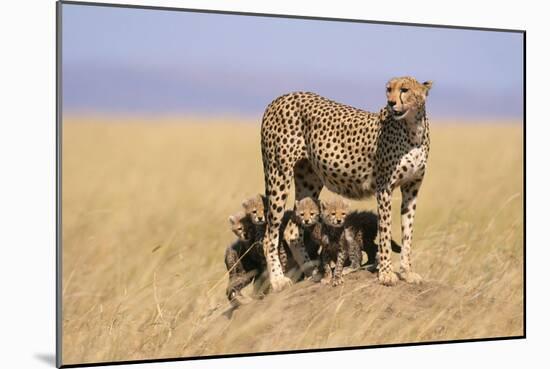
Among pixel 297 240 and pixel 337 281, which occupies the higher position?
pixel 297 240

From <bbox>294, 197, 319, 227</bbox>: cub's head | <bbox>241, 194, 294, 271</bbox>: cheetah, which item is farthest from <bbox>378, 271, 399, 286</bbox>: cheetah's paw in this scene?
<bbox>241, 194, 294, 271</bbox>: cheetah

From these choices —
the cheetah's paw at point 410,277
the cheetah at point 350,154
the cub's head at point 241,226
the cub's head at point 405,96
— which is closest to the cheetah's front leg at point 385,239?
the cheetah at point 350,154

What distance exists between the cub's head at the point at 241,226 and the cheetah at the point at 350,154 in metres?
0.13

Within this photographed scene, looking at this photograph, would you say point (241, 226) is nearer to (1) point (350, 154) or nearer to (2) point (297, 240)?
(2) point (297, 240)

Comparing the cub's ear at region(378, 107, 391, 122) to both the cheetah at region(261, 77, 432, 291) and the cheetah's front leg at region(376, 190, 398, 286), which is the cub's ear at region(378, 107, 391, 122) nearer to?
the cheetah at region(261, 77, 432, 291)

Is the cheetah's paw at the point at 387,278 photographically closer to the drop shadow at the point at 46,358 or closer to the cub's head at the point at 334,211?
the cub's head at the point at 334,211

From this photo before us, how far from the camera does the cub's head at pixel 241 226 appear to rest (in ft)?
26.7

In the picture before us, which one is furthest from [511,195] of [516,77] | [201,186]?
[201,186]

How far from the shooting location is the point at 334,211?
26.0ft

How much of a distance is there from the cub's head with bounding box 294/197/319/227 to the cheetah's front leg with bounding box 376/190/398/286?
1.43 ft

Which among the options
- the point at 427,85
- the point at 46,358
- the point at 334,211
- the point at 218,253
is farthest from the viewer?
the point at 218,253

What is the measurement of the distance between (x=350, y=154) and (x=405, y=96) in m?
0.57

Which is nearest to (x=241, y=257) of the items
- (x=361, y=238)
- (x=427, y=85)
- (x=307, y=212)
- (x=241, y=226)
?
(x=241, y=226)

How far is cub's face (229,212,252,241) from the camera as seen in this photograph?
8.13m
